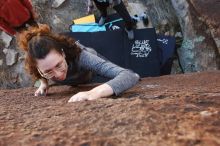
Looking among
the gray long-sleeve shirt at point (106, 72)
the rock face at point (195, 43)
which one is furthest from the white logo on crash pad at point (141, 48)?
the gray long-sleeve shirt at point (106, 72)

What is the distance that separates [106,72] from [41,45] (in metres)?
0.35

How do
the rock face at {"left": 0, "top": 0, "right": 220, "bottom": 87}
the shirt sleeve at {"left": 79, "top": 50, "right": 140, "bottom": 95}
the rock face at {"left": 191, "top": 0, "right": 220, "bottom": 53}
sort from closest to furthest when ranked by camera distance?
the shirt sleeve at {"left": 79, "top": 50, "right": 140, "bottom": 95}, the rock face at {"left": 191, "top": 0, "right": 220, "bottom": 53}, the rock face at {"left": 0, "top": 0, "right": 220, "bottom": 87}

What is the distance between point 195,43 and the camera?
4.12 m

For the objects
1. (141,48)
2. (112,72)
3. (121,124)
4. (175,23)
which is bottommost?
(121,124)

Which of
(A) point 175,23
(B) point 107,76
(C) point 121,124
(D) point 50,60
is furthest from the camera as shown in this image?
(A) point 175,23

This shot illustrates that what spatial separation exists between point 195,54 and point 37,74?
2.46m

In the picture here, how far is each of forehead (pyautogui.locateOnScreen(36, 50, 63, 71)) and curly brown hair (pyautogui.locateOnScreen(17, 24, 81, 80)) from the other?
0.02 meters

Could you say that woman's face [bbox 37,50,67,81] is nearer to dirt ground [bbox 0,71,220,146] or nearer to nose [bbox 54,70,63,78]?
nose [bbox 54,70,63,78]

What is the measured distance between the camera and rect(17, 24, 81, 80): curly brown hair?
1.85 meters

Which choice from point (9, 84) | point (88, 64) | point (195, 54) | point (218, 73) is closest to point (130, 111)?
point (88, 64)

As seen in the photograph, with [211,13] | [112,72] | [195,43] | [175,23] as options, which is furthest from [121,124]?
[175,23]

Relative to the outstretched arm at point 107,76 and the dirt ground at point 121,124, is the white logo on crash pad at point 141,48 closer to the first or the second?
the outstretched arm at point 107,76

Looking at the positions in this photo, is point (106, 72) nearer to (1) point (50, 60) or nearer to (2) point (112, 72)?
(2) point (112, 72)

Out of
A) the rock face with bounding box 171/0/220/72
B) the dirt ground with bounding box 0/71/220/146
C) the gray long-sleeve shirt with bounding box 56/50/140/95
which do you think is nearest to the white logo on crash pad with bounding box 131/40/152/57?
the rock face with bounding box 171/0/220/72
